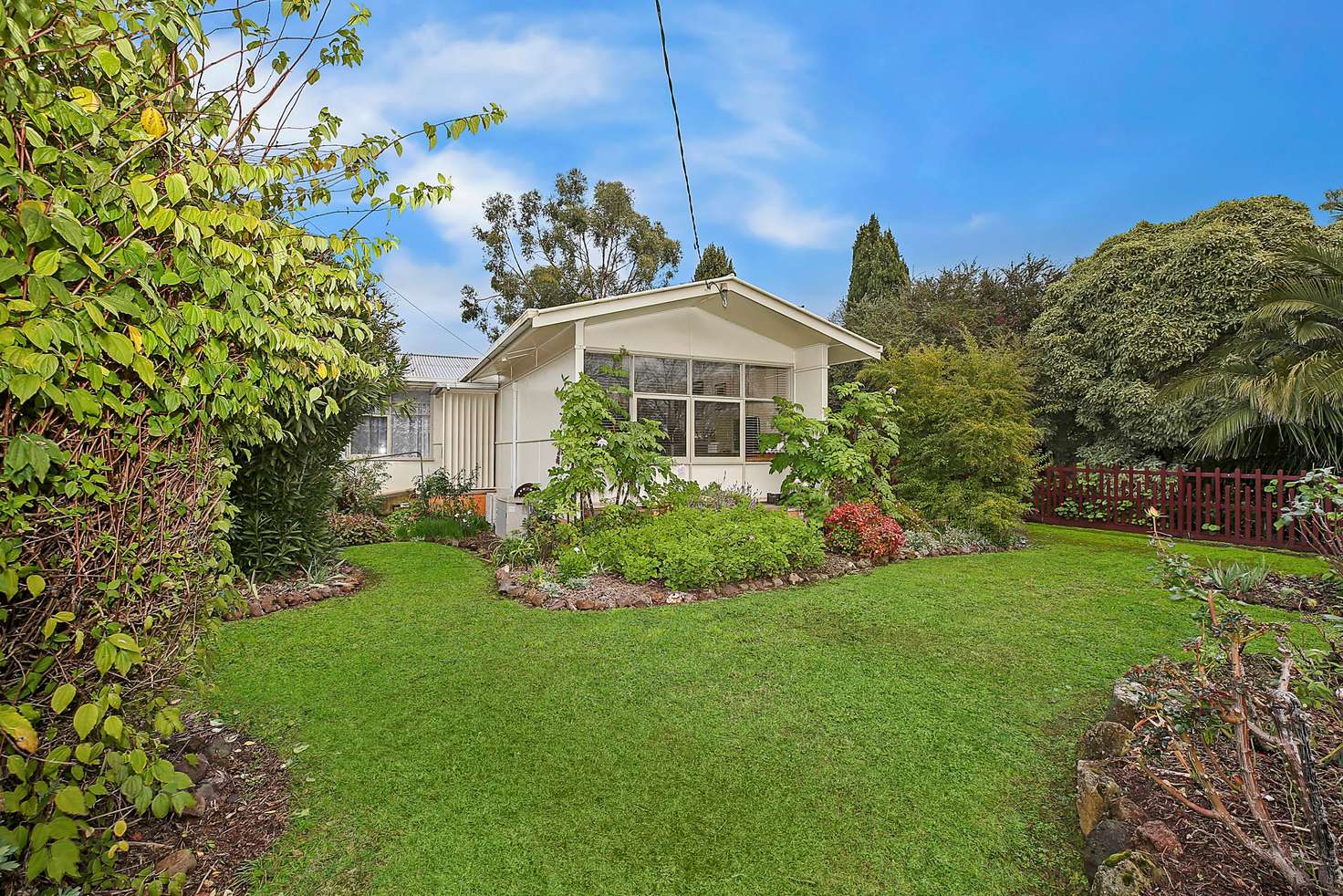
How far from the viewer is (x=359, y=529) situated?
9773 mm

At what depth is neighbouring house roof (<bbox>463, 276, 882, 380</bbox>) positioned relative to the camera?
8281 mm

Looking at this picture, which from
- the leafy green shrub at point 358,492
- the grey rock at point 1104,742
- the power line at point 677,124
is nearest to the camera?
the grey rock at point 1104,742

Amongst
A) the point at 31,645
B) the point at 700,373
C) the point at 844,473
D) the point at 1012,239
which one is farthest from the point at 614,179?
the point at 31,645

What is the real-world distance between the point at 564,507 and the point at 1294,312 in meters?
10.9

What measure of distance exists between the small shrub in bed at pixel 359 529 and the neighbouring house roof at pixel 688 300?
345 cm

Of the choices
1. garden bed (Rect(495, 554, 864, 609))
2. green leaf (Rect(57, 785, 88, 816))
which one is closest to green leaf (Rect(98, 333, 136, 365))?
green leaf (Rect(57, 785, 88, 816))

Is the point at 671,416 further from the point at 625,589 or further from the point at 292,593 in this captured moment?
the point at 292,593

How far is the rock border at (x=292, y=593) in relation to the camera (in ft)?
18.1

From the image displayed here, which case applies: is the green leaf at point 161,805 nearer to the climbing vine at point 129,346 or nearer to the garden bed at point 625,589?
the climbing vine at point 129,346

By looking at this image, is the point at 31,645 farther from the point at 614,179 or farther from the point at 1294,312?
the point at 614,179

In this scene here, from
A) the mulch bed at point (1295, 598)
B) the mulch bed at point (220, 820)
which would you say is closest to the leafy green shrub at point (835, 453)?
the mulch bed at point (1295, 598)

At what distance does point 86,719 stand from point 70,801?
197 mm

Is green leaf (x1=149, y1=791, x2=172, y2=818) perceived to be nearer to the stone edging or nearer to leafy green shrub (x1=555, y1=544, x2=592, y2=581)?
the stone edging

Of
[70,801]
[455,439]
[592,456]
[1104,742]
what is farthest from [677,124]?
[455,439]
